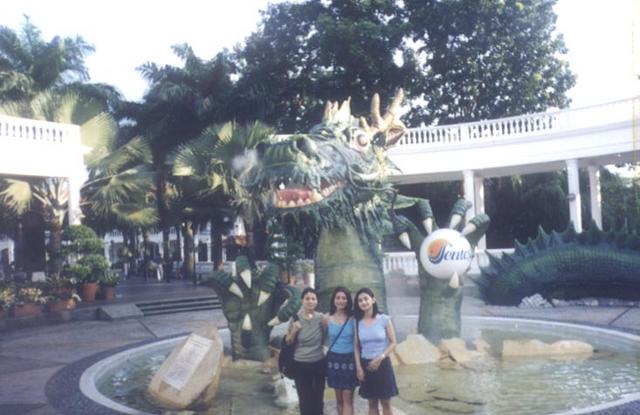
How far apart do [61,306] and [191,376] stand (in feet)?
33.5

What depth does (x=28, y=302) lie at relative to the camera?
13.7 m

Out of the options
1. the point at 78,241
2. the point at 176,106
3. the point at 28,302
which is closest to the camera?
the point at 28,302

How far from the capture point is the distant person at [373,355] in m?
4.14

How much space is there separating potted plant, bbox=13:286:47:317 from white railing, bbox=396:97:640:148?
35.9 ft

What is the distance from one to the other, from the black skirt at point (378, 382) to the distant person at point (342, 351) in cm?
8

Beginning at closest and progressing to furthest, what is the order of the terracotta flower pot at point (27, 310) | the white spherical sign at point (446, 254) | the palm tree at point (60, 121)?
the white spherical sign at point (446, 254)
the terracotta flower pot at point (27, 310)
the palm tree at point (60, 121)

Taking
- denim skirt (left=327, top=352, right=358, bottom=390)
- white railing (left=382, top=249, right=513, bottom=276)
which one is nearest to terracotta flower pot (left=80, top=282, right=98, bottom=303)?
white railing (left=382, top=249, right=513, bottom=276)

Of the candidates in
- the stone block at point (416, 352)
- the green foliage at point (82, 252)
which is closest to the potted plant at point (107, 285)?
the green foliage at point (82, 252)

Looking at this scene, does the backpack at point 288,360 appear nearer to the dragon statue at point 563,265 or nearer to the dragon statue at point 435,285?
the dragon statue at point 435,285

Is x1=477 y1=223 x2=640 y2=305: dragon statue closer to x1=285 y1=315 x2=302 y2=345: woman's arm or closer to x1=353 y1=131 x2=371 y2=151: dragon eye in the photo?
x1=353 y1=131 x2=371 y2=151: dragon eye

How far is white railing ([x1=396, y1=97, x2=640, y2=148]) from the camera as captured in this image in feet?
53.3

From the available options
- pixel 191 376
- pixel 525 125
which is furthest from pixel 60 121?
pixel 191 376

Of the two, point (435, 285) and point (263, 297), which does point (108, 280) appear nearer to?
point (263, 297)

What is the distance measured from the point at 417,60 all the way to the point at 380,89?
1903 millimetres
